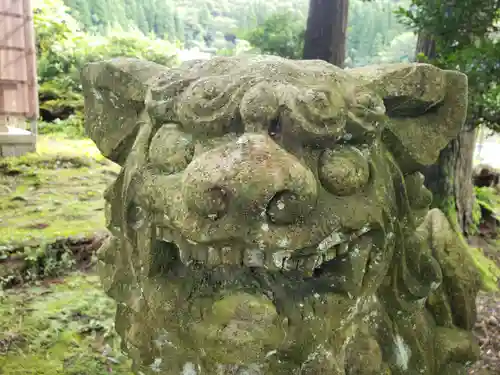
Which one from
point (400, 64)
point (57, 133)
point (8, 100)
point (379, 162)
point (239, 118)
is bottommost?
point (57, 133)

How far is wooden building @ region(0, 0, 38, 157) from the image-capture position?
561 cm

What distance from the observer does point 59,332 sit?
94.1 inches

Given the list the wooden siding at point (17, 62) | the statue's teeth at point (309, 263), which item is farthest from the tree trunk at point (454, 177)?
the wooden siding at point (17, 62)

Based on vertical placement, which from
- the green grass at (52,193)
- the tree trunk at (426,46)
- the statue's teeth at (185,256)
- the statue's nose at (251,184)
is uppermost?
the tree trunk at (426,46)

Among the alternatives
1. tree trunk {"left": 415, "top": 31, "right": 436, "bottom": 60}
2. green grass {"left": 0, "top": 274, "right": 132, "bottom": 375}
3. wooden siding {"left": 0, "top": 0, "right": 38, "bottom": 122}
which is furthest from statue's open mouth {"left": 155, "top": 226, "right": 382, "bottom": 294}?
wooden siding {"left": 0, "top": 0, "right": 38, "bottom": 122}

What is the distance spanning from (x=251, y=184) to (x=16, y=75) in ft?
18.6

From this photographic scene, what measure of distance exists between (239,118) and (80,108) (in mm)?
7783

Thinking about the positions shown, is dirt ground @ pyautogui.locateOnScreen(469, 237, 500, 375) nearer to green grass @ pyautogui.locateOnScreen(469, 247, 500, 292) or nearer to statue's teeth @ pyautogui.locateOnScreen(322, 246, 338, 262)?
green grass @ pyautogui.locateOnScreen(469, 247, 500, 292)

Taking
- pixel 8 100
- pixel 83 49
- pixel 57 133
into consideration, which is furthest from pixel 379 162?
pixel 83 49

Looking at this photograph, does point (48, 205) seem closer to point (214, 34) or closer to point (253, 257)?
point (253, 257)

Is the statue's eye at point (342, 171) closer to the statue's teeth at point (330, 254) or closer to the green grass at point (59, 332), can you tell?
the statue's teeth at point (330, 254)

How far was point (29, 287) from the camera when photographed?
287 centimetres

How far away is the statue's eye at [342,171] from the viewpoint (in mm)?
1070

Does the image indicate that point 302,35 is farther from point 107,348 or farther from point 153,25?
point 153,25
